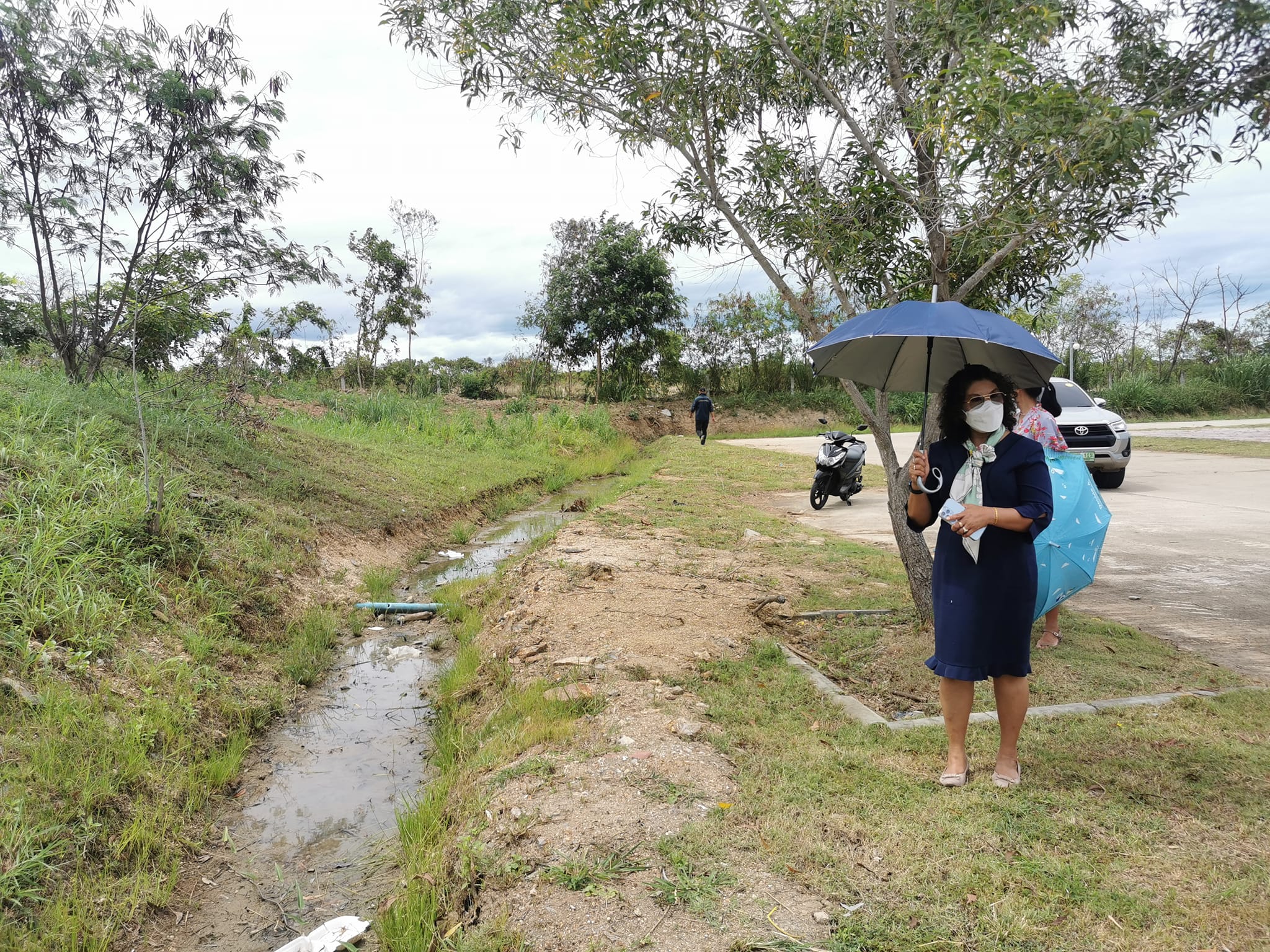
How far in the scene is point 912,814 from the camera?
304 centimetres

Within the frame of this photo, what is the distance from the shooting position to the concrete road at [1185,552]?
5301 millimetres

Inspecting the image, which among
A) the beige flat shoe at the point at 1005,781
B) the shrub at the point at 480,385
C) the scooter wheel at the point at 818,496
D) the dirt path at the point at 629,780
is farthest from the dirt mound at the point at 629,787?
the shrub at the point at 480,385

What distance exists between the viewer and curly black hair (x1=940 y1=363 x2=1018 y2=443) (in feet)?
10.1

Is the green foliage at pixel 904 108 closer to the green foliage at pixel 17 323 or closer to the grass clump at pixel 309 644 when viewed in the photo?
the grass clump at pixel 309 644

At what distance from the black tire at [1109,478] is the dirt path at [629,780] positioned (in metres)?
7.92

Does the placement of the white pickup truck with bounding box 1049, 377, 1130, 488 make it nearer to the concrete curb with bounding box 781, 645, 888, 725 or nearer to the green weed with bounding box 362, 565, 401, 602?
the concrete curb with bounding box 781, 645, 888, 725

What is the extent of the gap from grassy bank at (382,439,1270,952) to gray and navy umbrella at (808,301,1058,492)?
5.25 feet

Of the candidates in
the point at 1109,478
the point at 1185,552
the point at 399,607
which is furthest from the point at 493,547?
the point at 1109,478

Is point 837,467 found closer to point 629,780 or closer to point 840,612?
point 840,612

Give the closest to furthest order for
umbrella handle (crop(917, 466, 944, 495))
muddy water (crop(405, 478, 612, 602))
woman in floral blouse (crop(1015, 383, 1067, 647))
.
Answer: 1. umbrella handle (crop(917, 466, 944, 495))
2. woman in floral blouse (crop(1015, 383, 1067, 647))
3. muddy water (crop(405, 478, 612, 602))

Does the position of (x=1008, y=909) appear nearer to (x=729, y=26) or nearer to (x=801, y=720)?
(x=801, y=720)

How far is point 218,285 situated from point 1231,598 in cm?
1133

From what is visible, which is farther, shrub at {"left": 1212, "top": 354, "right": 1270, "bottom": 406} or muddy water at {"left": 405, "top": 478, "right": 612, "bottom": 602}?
shrub at {"left": 1212, "top": 354, "right": 1270, "bottom": 406}

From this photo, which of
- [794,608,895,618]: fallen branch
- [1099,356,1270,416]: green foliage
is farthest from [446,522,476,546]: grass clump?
[1099,356,1270,416]: green foliage
